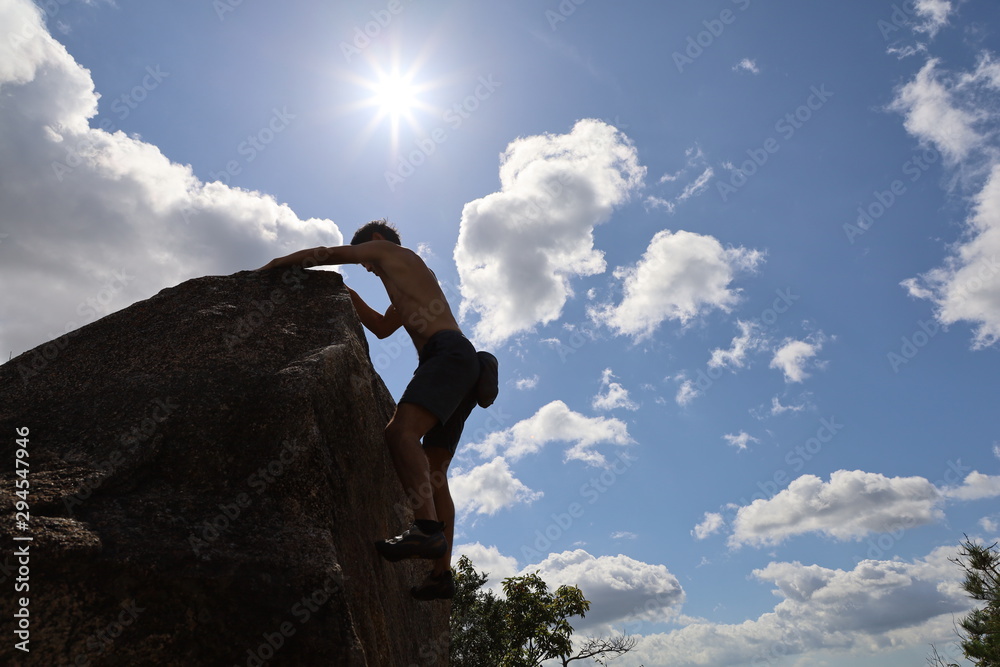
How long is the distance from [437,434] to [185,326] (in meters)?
1.70

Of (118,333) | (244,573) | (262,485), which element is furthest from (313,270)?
(244,573)

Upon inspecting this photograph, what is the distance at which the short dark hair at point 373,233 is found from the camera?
4816 mm

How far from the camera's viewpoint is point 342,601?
2.55 m

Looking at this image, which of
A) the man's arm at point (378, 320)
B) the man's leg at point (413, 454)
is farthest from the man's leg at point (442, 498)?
the man's arm at point (378, 320)

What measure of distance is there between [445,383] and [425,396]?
0.53ft

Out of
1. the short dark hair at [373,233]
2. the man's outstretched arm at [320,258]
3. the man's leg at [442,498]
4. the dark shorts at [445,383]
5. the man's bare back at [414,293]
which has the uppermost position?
the short dark hair at [373,233]

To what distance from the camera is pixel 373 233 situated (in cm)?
482

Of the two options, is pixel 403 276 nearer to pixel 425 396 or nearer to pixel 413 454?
pixel 425 396

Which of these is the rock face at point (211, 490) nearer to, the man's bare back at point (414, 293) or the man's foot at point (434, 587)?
the man's foot at point (434, 587)

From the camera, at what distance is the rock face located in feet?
7.59

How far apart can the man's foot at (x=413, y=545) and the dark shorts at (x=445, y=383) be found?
0.73 metres

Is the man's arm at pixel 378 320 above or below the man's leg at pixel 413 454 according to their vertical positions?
above

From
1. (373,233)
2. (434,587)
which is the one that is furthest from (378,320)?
(434,587)

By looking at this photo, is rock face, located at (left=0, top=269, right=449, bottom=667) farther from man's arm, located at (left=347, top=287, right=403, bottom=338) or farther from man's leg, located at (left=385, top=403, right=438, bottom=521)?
man's arm, located at (left=347, top=287, right=403, bottom=338)
